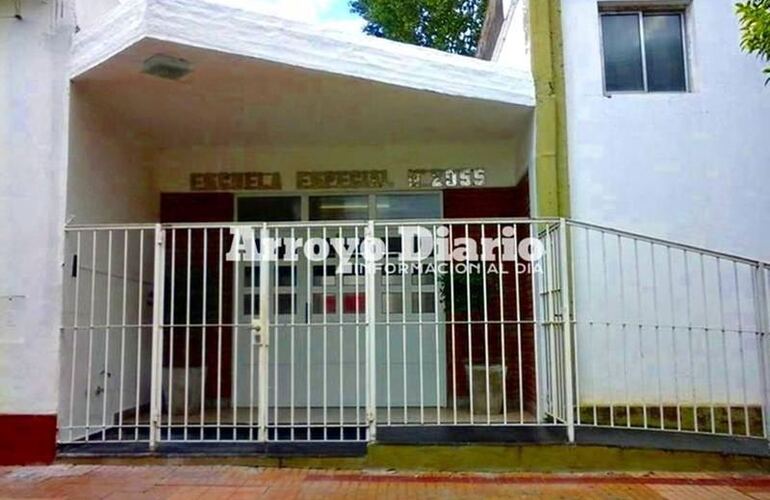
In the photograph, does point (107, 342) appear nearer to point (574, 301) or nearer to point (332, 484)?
point (332, 484)

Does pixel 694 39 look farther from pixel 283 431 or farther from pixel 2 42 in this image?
pixel 2 42

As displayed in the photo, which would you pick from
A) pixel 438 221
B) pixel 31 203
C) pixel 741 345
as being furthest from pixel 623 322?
pixel 31 203

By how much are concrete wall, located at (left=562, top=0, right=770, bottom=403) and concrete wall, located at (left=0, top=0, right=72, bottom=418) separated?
4747 millimetres

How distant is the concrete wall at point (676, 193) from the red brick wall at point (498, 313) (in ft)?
3.13

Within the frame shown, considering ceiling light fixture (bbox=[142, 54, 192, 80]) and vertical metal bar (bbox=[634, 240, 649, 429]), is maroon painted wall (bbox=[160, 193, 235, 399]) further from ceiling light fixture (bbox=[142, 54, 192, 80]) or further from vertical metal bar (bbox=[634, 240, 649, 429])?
vertical metal bar (bbox=[634, 240, 649, 429])

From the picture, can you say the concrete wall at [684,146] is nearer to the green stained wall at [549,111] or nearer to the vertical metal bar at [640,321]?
the green stained wall at [549,111]

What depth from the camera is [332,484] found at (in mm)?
5535

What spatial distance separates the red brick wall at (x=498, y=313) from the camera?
7.65 metres

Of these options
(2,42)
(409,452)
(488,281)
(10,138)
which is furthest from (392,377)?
(2,42)

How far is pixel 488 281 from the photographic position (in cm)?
816

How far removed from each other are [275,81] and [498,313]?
372cm

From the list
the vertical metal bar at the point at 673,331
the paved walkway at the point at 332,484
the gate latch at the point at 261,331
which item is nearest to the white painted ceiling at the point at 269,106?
the vertical metal bar at the point at 673,331

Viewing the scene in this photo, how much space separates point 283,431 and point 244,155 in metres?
3.57

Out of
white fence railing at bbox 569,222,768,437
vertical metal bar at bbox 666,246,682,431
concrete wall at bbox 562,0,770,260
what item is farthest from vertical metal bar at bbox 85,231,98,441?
vertical metal bar at bbox 666,246,682,431
